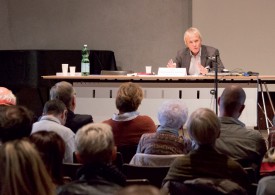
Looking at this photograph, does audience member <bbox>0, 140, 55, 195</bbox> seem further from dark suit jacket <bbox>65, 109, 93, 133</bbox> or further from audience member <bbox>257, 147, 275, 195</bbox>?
dark suit jacket <bbox>65, 109, 93, 133</bbox>

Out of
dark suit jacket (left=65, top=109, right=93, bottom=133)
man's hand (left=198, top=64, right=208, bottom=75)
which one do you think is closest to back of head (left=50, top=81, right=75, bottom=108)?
dark suit jacket (left=65, top=109, right=93, bottom=133)

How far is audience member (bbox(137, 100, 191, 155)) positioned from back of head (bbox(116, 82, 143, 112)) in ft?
1.63

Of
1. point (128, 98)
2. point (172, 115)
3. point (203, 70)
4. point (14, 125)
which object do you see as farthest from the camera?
point (203, 70)

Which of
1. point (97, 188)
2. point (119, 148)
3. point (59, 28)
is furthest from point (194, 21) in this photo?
point (97, 188)

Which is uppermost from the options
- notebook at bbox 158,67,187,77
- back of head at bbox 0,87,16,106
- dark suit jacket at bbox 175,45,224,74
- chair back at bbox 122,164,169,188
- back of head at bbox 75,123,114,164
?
dark suit jacket at bbox 175,45,224,74

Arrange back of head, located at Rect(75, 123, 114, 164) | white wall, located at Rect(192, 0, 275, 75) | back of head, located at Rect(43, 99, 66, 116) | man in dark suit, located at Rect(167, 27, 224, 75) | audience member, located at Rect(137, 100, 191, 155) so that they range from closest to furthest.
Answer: back of head, located at Rect(75, 123, 114, 164) < audience member, located at Rect(137, 100, 191, 155) < back of head, located at Rect(43, 99, 66, 116) < man in dark suit, located at Rect(167, 27, 224, 75) < white wall, located at Rect(192, 0, 275, 75)

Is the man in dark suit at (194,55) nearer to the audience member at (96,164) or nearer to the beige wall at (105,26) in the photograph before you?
the beige wall at (105,26)

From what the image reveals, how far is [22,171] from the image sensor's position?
2.14 metres

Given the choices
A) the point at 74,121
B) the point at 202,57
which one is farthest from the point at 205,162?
the point at 202,57

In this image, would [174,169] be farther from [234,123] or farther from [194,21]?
[194,21]

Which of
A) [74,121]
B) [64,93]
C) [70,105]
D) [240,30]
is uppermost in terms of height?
[240,30]

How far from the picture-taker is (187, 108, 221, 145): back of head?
2.93 metres

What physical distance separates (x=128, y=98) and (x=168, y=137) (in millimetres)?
856

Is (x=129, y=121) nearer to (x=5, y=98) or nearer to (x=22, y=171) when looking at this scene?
(x=5, y=98)
